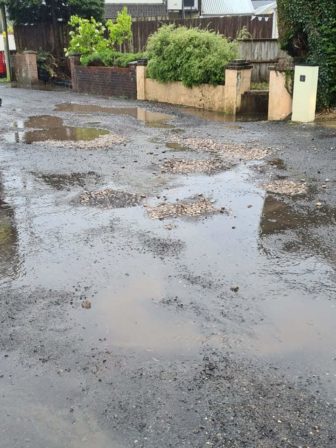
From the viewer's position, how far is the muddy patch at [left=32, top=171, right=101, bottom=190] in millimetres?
8094

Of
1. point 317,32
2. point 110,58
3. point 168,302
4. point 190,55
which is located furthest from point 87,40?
point 168,302

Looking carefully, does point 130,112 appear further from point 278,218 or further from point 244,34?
point 278,218

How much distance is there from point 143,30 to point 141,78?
6.61 meters

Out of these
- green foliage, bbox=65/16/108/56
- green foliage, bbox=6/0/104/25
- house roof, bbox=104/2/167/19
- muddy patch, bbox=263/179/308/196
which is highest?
house roof, bbox=104/2/167/19

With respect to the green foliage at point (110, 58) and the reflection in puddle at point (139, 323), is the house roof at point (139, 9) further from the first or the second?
the reflection in puddle at point (139, 323)

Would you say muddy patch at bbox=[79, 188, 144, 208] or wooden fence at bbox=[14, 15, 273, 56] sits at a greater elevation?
wooden fence at bbox=[14, 15, 273, 56]

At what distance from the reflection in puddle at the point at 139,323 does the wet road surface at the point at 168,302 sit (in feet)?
0.05

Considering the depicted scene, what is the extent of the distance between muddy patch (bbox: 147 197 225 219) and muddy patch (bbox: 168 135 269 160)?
2864 millimetres

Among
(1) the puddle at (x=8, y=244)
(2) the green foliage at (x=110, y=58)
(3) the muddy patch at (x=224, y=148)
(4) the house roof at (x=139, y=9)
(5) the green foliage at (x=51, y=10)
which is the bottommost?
(1) the puddle at (x=8, y=244)

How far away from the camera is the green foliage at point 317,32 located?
12.3 metres

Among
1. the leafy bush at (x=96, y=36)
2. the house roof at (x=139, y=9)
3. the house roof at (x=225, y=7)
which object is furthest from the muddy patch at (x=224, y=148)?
the house roof at (x=225, y=7)

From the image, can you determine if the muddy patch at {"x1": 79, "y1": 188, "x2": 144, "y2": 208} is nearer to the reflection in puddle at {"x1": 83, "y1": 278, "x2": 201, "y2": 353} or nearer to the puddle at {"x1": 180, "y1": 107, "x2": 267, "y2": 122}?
the reflection in puddle at {"x1": 83, "y1": 278, "x2": 201, "y2": 353}

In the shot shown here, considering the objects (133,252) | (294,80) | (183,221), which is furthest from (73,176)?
(294,80)

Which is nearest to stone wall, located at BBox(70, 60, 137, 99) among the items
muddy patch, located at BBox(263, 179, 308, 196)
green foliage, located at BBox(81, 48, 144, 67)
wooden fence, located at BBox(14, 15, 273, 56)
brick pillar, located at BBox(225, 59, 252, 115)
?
green foliage, located at BBox(81, 48, 144, 67)
